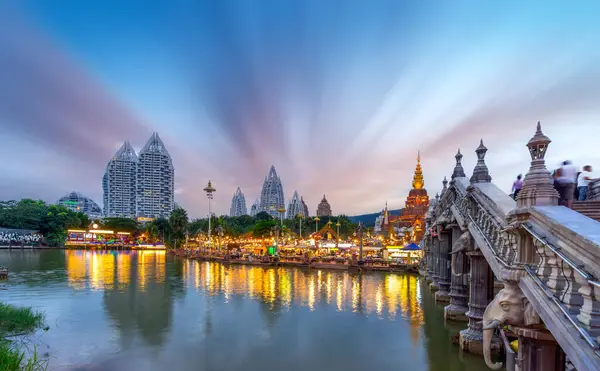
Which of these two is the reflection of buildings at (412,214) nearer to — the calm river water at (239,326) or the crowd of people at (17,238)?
the calm river water at (239,326)

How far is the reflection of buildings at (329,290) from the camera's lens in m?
23.3

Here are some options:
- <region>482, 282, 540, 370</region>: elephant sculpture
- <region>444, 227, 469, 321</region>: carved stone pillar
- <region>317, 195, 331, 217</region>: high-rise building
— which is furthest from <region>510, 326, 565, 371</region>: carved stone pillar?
<region>317, 195, 331, 217</region>: high-rise building

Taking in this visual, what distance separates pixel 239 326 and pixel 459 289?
39.4 ft

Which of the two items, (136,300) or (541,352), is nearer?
(541,352)

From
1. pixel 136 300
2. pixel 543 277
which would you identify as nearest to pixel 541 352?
pixel 543 277

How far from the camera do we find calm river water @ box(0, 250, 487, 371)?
44.7 ft

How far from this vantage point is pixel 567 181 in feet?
27.6

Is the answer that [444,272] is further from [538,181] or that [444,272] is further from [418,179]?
[418,179]

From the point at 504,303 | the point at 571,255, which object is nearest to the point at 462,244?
the point at 504,303

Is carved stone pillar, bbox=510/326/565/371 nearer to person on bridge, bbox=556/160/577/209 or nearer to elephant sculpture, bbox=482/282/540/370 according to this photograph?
elephant sculpture, bbox=482/282/540/370

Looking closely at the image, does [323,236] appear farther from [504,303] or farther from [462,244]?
[504,303]

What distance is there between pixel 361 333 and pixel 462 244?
25.3 feet

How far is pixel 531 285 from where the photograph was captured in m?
5.61

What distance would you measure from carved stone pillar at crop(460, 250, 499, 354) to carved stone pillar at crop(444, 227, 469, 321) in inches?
147
